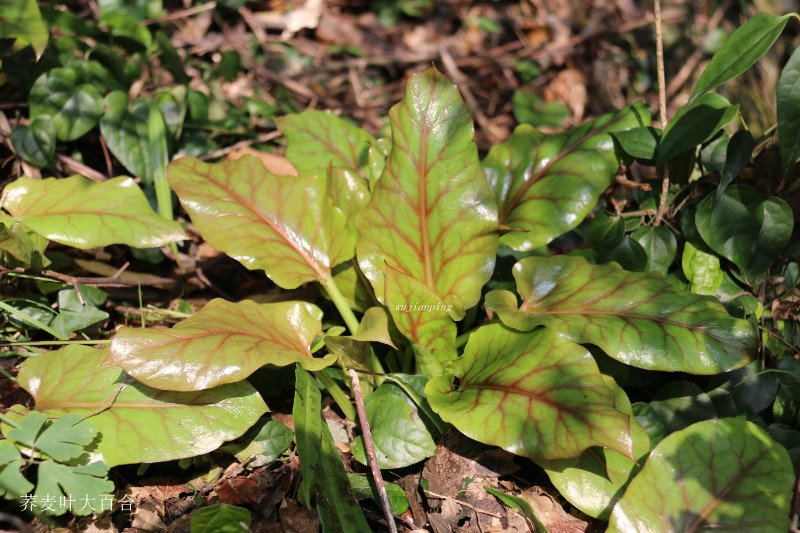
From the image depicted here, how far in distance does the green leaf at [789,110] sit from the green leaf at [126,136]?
6.74 feet

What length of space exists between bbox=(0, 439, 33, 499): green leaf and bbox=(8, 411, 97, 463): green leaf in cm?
3

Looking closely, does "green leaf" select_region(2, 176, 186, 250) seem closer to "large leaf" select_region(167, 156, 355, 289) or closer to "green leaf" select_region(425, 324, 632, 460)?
"large leaf" select_region(167, 156, 355, 289)

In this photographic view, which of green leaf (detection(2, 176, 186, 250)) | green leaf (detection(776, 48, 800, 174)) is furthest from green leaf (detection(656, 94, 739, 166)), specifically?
green leaf (detection(2, 176, 186, 250))

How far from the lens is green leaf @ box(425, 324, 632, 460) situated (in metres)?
1.42

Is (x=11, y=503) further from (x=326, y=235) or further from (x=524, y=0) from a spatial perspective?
(x=524, y=0)

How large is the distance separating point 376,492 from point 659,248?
1.12 metres

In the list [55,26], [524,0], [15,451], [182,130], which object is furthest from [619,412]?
[524,0]

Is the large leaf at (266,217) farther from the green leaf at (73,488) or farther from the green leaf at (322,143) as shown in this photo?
the green leaf at (73,488)

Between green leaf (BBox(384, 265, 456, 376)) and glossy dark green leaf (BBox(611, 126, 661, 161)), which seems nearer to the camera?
green leaf (BBox(384, 265, 456, 376))

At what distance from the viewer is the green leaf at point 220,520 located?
1.44 metres

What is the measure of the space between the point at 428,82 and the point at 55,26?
66.1 inches

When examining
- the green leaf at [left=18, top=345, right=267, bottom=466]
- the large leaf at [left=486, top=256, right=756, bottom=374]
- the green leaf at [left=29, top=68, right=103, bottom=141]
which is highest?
the green leaf at [left=29, top=68, right=103, bottom=141]

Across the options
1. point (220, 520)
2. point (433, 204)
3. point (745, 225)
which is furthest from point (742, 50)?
point (220, 520)

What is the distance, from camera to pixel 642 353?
1599mm
